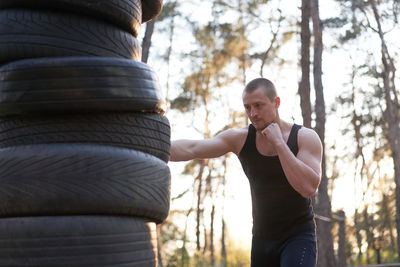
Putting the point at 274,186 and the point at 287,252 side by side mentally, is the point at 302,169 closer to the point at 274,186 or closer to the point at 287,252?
the point at 274,186

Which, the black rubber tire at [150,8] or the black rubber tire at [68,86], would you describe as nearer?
the black rubber tire at [68,86]

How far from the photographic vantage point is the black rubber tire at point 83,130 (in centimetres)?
265

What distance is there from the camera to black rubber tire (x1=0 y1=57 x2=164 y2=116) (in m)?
2.62

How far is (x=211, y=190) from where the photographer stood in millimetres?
25812

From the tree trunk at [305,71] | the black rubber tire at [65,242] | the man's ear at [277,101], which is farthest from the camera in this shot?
the tree trunk at [305,71]

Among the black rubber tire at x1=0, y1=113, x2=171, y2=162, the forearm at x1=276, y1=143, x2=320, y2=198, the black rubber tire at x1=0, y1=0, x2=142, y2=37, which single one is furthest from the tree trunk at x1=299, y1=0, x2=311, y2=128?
the black rubber tire at x1=0, y1=113, x2=171, y2=162

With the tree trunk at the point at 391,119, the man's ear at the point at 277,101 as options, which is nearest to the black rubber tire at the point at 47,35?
the man's ear at the point at 277,101

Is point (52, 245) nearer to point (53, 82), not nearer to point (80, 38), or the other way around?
point (53, 82)

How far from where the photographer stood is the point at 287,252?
10.3 ft

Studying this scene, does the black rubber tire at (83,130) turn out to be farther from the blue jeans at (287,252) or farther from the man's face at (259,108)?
the blue jeans at (287,252)

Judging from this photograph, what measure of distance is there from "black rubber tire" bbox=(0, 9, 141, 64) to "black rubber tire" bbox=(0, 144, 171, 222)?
1.84ft

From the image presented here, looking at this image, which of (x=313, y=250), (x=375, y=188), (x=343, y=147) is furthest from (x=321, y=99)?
(x=375, y=188)

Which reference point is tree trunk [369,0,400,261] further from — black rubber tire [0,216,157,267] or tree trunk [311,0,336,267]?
black rubber tire [0,216,157,267]

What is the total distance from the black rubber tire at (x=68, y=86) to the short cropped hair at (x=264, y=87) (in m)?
0.86
